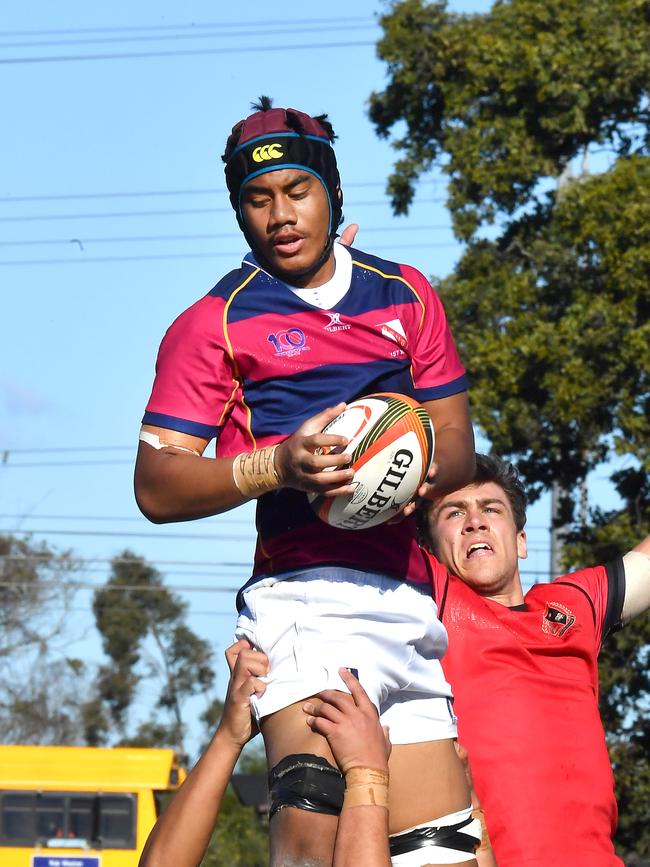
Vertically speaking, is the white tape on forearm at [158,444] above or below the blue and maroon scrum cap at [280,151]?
below

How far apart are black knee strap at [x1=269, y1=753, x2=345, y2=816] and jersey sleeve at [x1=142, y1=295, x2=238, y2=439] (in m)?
0.88

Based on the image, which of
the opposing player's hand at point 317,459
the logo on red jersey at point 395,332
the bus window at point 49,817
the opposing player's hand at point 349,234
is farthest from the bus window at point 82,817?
the opposing player's hand at point 317,459

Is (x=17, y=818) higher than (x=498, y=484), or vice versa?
(x=17, y=818)

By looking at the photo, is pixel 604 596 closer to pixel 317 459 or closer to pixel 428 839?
pixel 428 839

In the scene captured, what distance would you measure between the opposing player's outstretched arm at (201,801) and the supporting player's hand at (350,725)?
0.42 metres

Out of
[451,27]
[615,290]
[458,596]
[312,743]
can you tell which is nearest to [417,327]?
[312,743]

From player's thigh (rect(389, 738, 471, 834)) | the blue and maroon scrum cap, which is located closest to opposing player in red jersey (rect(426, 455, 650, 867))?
player's thigh (rect(389, 738, 471, 834))

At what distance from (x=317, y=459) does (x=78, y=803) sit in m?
20.1

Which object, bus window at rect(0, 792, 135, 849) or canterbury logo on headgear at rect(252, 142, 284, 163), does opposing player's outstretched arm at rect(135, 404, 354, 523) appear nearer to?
canterbury logo on headgear at rect(252, 142, 284, 163)

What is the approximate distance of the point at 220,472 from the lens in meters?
3.46

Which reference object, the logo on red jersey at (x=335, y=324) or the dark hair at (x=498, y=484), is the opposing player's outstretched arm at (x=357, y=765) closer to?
the logo on red jersey at (x=335, y=324)

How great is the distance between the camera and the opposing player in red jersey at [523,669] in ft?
15.8

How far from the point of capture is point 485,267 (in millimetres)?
17922

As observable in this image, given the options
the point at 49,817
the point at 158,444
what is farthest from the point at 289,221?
the point at 49,817
